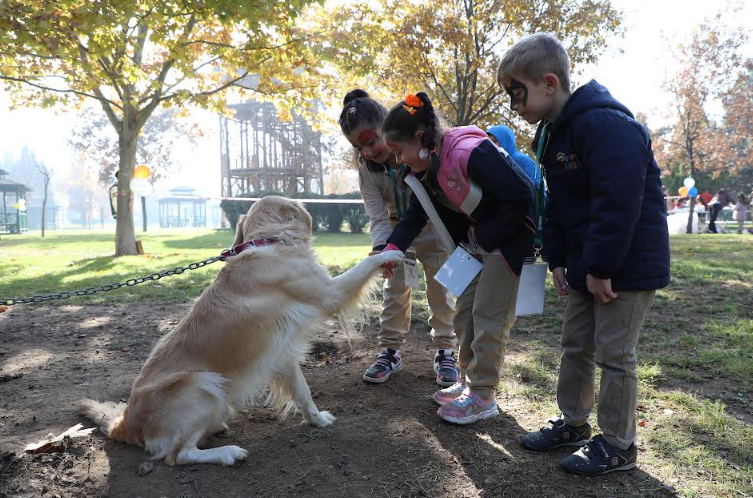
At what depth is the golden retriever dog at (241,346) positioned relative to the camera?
264 centimetres

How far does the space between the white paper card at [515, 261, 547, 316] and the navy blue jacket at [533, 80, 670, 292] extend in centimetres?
29

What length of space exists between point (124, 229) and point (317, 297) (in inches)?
463

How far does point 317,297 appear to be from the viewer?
9.80 feet

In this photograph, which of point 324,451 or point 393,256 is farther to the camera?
point 393,256

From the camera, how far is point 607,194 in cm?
211

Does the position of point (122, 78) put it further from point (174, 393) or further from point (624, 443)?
point (624, 443)

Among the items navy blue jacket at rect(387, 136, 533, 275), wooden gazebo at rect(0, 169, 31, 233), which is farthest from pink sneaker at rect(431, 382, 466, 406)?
wooden gazebo at rect(0, 169, 31, 233)

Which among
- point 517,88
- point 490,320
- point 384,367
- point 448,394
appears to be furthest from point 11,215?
point 517,88

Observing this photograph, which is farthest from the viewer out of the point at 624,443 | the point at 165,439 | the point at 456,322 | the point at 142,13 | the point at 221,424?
the point at 142,13

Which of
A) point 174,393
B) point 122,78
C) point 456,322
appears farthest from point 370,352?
point 122,78

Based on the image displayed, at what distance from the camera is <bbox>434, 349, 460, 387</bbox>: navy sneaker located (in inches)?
140

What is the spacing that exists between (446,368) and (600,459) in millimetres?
1409

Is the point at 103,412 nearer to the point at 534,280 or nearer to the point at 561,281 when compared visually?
the point at 534,280

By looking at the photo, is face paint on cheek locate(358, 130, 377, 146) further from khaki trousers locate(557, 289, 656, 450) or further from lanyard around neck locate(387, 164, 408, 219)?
khaki trousers locate(557, 289, 656, 450)
